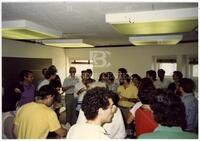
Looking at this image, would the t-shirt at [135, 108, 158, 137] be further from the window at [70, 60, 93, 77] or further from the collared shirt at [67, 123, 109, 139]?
the window at [70, 60, 93, 77]

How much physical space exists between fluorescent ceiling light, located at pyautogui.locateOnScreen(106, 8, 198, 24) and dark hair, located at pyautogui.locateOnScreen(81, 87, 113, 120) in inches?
47.6

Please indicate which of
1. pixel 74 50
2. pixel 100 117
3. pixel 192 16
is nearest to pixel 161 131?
pixel 100 117

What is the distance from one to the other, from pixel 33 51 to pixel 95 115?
13.3 ft

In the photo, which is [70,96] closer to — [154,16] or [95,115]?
[154,16]

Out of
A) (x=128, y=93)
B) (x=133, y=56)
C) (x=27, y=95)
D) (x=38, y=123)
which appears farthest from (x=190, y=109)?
(x=133, y=56)

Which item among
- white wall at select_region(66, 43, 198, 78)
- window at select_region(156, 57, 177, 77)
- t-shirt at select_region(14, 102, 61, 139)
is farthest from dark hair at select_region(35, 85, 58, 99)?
white wall at select_region(66, 43, 198, 78)

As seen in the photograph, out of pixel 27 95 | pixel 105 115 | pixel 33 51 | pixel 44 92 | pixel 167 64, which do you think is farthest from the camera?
pixel 167 64

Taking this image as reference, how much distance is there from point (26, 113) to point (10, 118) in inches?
19.4

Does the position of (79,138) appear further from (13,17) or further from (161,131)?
(13,17)

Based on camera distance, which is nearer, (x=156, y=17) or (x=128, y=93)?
(x=156, y=17)

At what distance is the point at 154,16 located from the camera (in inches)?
93.2

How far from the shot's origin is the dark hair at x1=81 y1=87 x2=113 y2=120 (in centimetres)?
131

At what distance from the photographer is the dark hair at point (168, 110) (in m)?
1.27

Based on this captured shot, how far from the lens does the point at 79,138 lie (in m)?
1.25
